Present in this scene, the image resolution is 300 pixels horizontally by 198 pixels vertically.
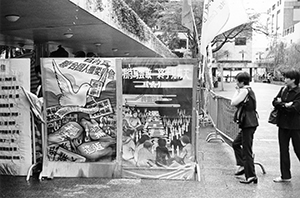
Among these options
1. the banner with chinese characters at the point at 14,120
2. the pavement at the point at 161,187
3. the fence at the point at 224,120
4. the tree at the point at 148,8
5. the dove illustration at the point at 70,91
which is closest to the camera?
the pavement at the point at 161,187

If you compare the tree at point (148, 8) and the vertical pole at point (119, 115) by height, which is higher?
the tree at point (148, 8)

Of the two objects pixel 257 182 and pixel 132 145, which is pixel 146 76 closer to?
pixel 132 145

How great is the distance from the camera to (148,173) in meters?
6.03

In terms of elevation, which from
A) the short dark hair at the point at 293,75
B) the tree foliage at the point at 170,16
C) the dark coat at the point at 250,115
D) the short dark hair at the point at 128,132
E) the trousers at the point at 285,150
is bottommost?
the trousers at the point at 285,150

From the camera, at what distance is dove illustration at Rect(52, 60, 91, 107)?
5.93 meters

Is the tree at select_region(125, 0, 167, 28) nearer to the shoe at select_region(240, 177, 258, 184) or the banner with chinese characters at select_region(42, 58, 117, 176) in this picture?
the banner with chinese characters at select_region(42, 58, 117, 176)

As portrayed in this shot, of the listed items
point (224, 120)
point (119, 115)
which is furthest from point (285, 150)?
point (119, 115)

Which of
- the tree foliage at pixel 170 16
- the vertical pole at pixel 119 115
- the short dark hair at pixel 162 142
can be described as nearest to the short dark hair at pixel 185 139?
the short dark hair at pixel 162 142

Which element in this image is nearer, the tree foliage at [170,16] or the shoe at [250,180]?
the shoe at [250,180]

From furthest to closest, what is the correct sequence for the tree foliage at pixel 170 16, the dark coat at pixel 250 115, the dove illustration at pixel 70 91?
the tree foliage at pixel 170 16
the dove illustration at pixel 70 91
the dark coat at pixel 250 115

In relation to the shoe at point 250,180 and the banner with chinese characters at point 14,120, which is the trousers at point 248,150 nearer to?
the shoe at point 250,180

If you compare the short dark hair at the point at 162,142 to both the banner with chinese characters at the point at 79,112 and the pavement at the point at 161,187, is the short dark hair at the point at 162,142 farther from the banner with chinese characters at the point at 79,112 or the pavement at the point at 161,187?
the banner with chinese characters at the point at 79,112

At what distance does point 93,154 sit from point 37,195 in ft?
3.78

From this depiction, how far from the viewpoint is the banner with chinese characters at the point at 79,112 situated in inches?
233
